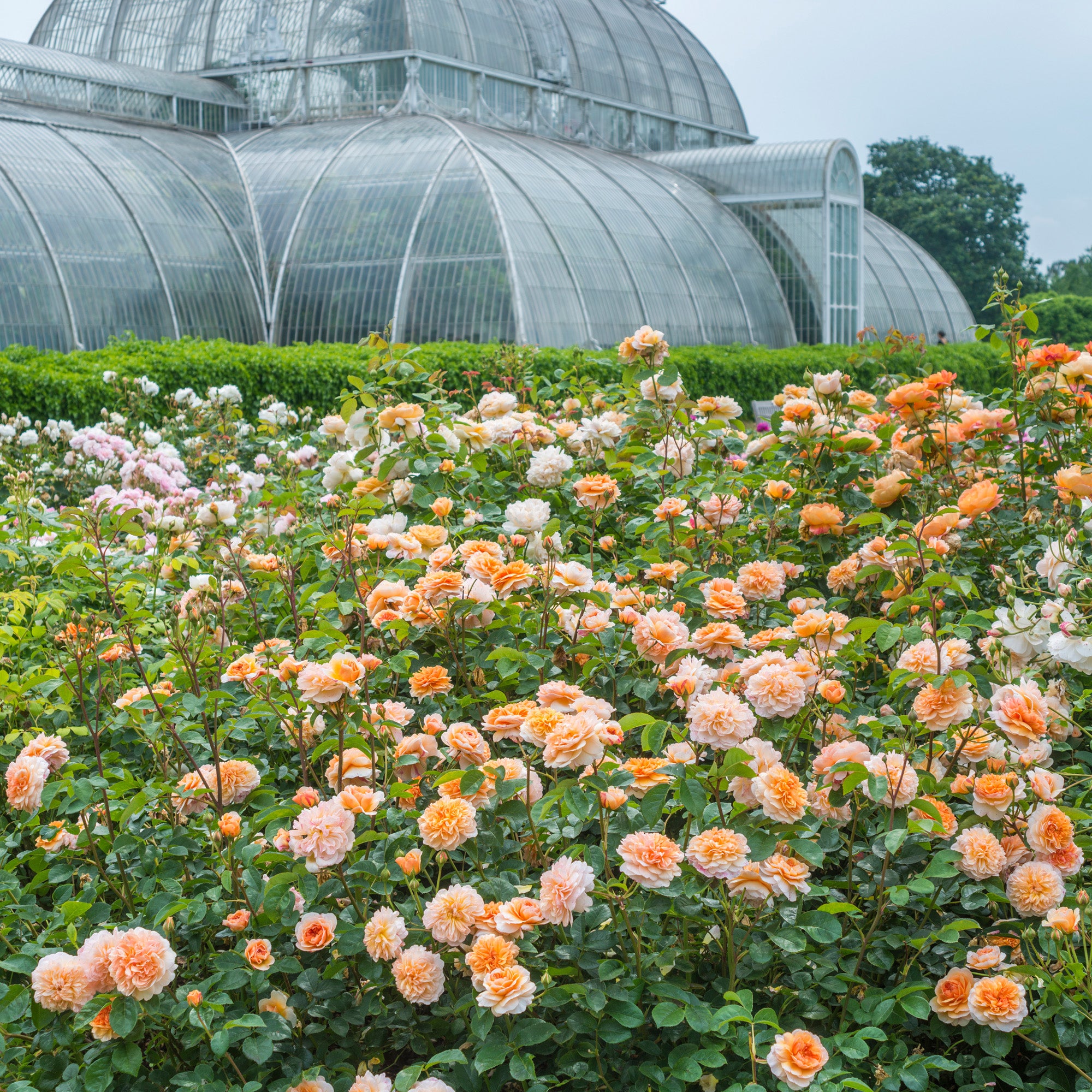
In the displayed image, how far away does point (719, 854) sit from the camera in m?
2.12

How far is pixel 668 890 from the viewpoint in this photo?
2.23 meters

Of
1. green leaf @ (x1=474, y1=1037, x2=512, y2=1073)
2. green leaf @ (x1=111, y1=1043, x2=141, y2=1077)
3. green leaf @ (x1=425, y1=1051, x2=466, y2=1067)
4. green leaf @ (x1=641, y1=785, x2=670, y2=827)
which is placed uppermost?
green leaf @ (x1=641, y1=785, x2=670, y2=827)

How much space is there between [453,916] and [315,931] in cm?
28

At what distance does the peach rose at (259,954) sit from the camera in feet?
7.19

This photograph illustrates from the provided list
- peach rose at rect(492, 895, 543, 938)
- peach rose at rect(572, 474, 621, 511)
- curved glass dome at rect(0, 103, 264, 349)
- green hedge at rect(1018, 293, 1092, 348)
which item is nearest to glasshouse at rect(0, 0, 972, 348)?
curved glass dome at rect(0, 103, 264, 349)

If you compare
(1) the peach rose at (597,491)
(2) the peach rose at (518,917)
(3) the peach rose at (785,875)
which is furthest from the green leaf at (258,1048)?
(1) the peach rose at (597,491)

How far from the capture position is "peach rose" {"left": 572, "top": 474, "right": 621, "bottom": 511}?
346cm

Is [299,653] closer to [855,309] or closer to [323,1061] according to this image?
[323,1061]

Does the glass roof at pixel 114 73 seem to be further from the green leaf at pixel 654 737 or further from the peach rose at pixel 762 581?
the green leaf at pixel 654 737

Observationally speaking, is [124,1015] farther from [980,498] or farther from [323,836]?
[980,498]

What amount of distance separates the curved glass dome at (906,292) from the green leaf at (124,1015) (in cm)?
2618

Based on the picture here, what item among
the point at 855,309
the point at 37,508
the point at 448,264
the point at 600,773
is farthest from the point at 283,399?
the point at 855,309

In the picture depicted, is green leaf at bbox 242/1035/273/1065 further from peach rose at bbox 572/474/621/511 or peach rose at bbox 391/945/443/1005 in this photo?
peach rose at bbox 572/474/621/511

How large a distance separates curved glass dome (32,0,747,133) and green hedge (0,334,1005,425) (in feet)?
29.7
